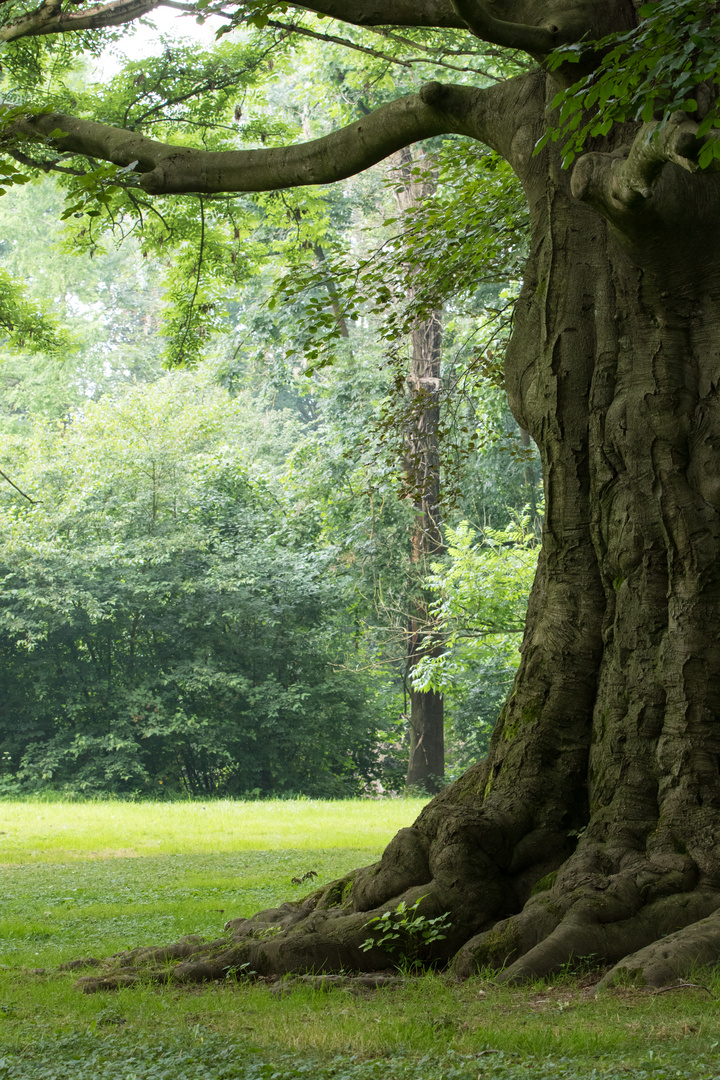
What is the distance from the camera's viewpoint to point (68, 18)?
29.0 feet

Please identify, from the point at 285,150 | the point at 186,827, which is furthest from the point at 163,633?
the point at 285,150

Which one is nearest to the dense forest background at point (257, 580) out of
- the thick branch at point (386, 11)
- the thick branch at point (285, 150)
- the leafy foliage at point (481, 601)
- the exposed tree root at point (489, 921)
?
the leafy foliage at point (481, 601)

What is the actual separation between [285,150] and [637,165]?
338 centimetres

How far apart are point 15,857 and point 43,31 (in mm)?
9267

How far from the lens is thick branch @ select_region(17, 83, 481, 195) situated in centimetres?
665

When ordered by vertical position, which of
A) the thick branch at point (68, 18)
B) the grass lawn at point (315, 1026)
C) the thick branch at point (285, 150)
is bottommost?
the grass lawn at point (315, 1026)

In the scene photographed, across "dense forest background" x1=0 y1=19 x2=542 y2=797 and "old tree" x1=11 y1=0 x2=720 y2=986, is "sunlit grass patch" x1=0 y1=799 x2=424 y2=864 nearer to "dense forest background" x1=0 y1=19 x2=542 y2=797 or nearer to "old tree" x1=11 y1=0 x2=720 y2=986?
"dense forest background" x1=0 y1=19 x2=542 y2=797

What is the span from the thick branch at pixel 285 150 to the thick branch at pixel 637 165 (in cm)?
205

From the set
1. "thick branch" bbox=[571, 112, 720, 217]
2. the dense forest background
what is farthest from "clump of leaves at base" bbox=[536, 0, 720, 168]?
the dense forest background

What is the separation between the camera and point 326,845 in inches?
522

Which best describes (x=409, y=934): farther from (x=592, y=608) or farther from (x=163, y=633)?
(x=163, y=633)

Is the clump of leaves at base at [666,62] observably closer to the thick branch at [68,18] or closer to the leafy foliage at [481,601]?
the thick branch at [68,18]

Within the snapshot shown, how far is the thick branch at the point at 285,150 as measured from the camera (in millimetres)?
6652

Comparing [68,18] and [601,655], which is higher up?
[68,18]
